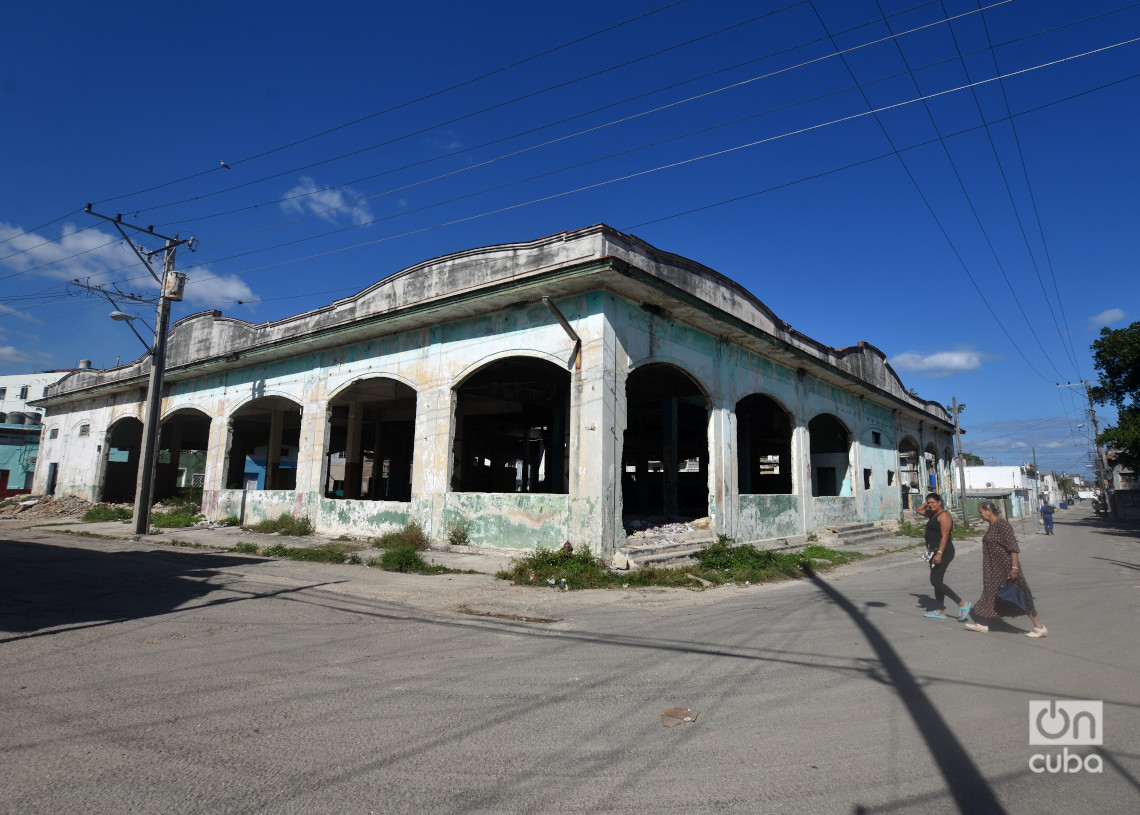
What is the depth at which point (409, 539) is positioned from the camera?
13.7 m

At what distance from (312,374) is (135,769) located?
614 inches

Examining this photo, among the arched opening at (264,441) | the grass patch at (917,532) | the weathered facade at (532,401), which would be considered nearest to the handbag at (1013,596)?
the weathered facade at (532,401)

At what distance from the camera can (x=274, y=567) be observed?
11.6m

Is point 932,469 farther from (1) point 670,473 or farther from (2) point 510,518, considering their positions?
(2) point 510,518

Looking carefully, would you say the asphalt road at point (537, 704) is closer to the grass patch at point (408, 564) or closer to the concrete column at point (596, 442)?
the concrete column at point (596, 442)

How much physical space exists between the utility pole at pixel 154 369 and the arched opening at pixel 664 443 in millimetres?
14333

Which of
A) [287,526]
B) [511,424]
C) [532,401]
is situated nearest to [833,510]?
[532,401]

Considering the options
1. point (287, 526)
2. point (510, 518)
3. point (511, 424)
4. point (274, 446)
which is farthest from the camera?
point (511, 424)

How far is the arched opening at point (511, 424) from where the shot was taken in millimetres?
17297

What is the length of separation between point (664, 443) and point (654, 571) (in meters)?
8.78

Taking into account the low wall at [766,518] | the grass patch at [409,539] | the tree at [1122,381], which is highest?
the tree at [1122,381]

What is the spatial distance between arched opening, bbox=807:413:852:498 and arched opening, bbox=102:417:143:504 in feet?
95.2

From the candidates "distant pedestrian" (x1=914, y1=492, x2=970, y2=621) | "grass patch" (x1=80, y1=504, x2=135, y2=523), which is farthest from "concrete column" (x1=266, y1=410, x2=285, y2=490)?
"distant pedestrian" (x1=914, y1=492, x2=970, y2=621)

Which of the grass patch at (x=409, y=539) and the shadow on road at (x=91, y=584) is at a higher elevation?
the grass patch at (x=409, y=539)
